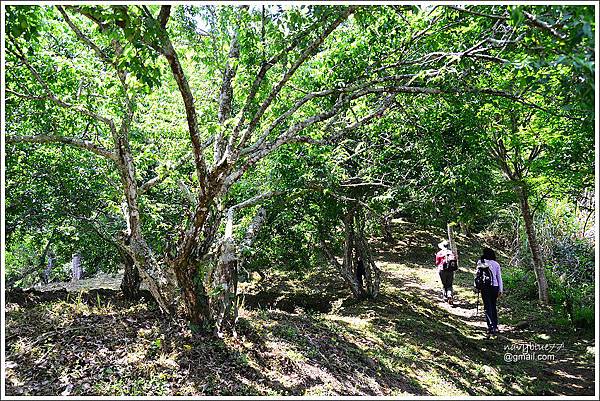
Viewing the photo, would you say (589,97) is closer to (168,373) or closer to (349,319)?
(168,373)

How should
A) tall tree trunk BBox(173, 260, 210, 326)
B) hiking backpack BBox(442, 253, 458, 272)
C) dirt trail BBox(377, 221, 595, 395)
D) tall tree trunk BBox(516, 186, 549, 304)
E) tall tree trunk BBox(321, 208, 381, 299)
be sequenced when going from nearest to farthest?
1. tall tree trunk BBox(173, 260, 210, 326)
2. dirt trail BBox(377, 221, 595, 395)
3. hiking backpack BBox(442, 253, 458, 272)
4. tall tree trunk BBox(516, 186, 549, 304)
5. tall tree trunk BBox(321, 208, 381, 299)

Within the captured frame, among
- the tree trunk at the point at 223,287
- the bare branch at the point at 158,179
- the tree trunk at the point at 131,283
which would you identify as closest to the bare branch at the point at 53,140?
the bare branch at the point at 158,179

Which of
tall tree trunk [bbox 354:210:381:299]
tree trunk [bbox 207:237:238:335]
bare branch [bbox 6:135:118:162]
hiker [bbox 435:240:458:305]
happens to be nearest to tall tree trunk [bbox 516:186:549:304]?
hiker [bbox 435:240:458:305]

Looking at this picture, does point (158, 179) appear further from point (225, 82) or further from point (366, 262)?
point (366, 262)

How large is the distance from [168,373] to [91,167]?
4.64 meters

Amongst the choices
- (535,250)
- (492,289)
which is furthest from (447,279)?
(492,289)

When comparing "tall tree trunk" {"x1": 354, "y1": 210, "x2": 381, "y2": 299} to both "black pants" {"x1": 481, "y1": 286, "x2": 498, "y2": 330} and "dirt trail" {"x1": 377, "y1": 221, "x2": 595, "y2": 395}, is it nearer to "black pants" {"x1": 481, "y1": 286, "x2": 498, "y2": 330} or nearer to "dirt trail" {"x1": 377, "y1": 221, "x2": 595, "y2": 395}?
"dirt trail" {"x1": 377, "y1": 221, "x2": 595, "y2": 395}

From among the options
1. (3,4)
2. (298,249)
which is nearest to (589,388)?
(298,249)

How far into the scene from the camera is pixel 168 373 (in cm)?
455

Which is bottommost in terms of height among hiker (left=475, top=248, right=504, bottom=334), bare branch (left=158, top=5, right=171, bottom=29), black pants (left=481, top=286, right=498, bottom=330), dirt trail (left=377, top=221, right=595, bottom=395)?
dirt trail (left=377, top=221, right=595, bottom=395)

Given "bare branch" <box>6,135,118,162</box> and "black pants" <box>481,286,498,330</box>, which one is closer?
"bare branch" <box>6,135,118,162</box>

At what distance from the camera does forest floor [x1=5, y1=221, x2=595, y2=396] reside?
445cm

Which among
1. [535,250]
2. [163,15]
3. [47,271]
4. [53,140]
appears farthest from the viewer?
[47,271]

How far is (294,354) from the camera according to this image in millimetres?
5676
